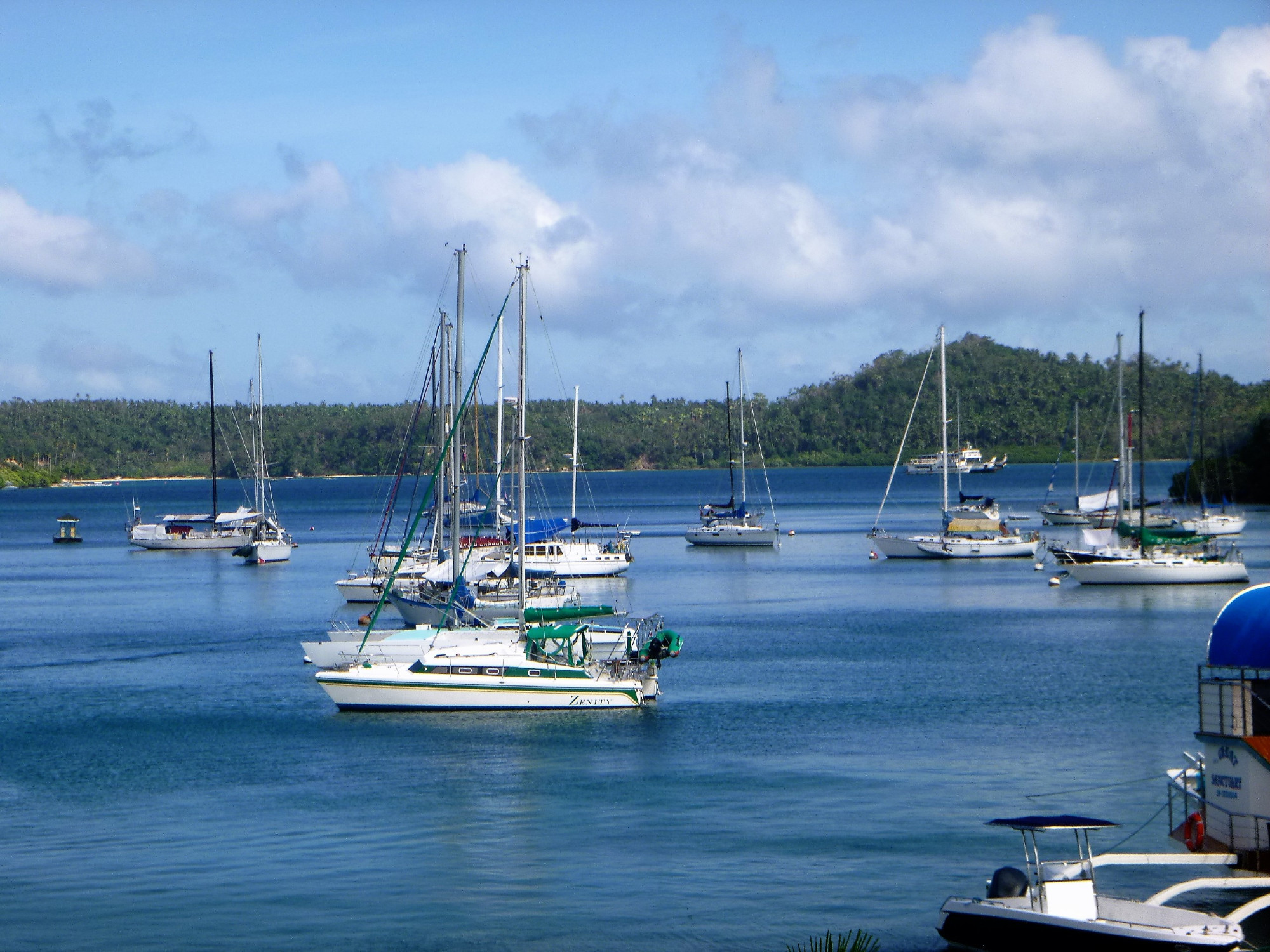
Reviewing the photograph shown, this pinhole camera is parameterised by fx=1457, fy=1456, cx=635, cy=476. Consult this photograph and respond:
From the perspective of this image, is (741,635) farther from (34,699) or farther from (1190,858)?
(1190,858)

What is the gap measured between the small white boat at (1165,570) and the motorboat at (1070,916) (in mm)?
48619

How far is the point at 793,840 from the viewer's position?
25188 millimetres

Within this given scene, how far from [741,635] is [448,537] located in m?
24.9

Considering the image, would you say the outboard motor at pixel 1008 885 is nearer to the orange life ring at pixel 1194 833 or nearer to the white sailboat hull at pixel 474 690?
the orange life ring at pixel 1194 833

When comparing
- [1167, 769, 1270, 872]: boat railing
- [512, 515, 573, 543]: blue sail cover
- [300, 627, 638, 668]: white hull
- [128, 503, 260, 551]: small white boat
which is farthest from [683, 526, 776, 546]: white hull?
[1167, 769, 1270, 872]: boat railing

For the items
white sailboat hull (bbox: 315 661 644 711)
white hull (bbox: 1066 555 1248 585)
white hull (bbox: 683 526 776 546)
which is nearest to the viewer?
white sailboat hull (bbox: 315 661 644 711)

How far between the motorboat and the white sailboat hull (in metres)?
17.1

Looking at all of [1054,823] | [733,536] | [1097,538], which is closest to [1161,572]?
[1097,538]

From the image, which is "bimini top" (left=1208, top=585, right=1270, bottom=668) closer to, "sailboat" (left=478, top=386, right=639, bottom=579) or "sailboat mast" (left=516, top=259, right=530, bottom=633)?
"sailboat mast" (left=516, top=259, right=530, bottom=633)

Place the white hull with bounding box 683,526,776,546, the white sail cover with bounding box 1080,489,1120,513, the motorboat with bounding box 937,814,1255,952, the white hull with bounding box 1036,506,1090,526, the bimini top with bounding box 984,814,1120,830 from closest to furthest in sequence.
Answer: the motorboat with bounding box 937,814,1255,952 → the bimini top with bounding box 984,814,1120,830 → the white hull with bounding box 683,526,776,546 → the white hull with bounding box 1036,506,1090,526 → the white sail cover with bounding box 1080,489,1120,513

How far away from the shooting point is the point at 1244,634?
20.9 meters

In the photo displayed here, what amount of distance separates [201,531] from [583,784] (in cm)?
8461

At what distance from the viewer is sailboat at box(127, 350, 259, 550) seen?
10444cm

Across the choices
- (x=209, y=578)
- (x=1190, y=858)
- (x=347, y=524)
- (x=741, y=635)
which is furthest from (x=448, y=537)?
(x=347, y=524)
